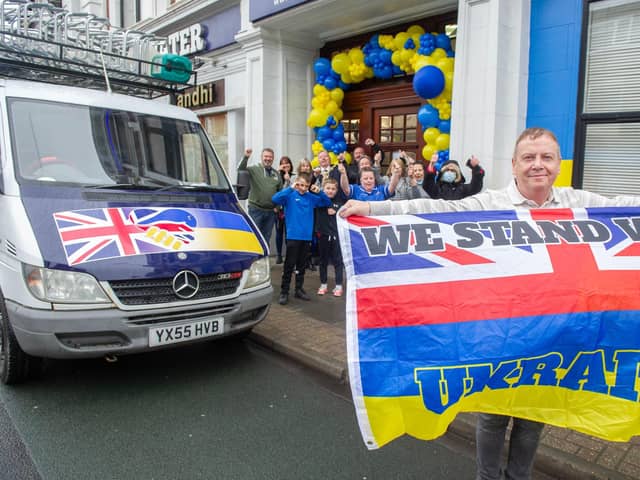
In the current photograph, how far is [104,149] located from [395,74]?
622 centimetres

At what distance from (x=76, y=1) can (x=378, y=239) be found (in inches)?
812

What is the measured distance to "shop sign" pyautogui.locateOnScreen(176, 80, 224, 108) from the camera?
12.4m

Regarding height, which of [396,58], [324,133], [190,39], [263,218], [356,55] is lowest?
[263,218]

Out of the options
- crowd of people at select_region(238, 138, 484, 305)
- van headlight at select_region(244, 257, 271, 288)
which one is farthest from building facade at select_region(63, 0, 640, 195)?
van headlight at select_region(244, 257, 271, 288)

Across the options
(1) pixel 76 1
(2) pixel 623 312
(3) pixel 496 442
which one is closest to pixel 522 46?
(2) pixel 623 312

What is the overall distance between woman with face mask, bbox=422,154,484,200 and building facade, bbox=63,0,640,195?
1.78 feet

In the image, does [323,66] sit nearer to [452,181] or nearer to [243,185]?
[452,181]

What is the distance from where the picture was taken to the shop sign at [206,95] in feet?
40.8

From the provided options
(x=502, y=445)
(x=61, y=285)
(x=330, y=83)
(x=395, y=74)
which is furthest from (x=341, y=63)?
(x=502, y=445)

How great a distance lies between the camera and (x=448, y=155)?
755cm

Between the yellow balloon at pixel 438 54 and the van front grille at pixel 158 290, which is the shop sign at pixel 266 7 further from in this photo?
the van front grille at pixel 158 290

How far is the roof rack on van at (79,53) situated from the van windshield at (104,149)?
0.61 meters

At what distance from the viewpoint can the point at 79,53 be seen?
5.56 meters

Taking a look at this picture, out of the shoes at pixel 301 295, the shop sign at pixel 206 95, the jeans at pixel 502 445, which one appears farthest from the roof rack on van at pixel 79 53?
the shop sign at pixel 206 95
